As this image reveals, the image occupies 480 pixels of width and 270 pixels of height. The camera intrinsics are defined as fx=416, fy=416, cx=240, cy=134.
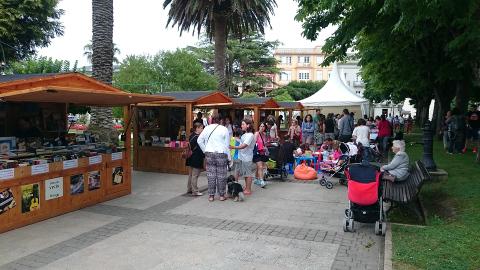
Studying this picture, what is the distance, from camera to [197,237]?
20.9 ft

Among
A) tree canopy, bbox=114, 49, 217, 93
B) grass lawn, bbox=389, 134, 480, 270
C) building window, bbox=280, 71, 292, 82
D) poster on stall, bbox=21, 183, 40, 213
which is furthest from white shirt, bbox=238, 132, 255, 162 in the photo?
building window, bbox=280, 71, 292, 82

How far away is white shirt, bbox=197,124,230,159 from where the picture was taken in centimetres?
866

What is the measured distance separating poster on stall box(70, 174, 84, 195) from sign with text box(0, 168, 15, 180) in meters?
1.31

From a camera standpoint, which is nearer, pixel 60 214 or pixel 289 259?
pixel 289 259

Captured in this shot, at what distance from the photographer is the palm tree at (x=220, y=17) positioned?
19.8m

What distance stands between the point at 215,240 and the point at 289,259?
128 centimetres

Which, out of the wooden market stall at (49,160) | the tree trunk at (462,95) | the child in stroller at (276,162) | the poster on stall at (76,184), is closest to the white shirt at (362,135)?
the child in stroller at (276,162)

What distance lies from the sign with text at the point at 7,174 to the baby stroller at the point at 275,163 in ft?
21.0

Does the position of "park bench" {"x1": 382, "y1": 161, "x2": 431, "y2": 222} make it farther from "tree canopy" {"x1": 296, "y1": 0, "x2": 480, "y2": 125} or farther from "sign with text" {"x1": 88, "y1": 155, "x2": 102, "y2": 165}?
"sign with text" {"x1": 88, "y1": 155, "x2": 102, "y2": 165}

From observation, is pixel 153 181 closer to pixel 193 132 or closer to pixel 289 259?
pixel 193 132

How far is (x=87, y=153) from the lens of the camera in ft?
27.7

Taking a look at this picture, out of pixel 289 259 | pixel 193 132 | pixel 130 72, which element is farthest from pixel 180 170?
pixel 130 72

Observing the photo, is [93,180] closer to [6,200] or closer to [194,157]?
[6,200]

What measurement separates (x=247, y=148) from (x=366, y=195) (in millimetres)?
3666
